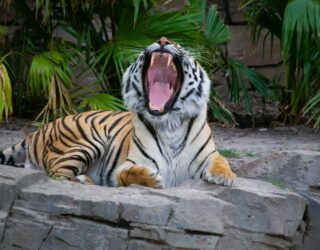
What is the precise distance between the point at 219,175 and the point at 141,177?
0.51 m

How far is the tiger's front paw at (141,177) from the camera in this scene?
5.43 metres

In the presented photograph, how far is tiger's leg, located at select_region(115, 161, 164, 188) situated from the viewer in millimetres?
5430

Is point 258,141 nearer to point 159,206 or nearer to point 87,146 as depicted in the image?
point 87,146

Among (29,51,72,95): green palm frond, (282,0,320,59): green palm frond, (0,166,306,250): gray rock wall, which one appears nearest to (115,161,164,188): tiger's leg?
(0,166,306,250): gray rock wall

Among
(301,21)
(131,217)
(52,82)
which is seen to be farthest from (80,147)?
(301,21)

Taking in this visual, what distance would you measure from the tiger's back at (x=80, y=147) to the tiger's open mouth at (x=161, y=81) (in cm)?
44

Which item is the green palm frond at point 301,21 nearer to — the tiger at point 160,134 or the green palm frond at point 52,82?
the green palm frond at point 52,82

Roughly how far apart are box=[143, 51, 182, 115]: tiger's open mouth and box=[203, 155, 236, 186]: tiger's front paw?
0.55 m

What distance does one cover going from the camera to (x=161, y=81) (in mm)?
5895

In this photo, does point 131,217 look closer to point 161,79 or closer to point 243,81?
point 161,79

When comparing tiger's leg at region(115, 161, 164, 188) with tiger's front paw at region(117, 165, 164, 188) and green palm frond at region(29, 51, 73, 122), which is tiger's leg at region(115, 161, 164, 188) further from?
green palm frond at region(29, 51, 73, 122)

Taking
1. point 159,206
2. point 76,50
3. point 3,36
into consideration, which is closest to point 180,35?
point 76,50

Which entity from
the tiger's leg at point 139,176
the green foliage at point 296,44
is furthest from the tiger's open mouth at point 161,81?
the green foliage at point 296,44

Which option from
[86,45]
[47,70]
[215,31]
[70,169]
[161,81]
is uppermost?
[161,81]
